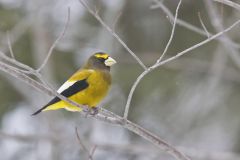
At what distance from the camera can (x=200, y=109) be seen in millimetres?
10812

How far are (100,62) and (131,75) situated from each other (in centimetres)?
490

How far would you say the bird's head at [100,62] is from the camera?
21.5 ft

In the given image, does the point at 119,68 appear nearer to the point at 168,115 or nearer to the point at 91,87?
the point at 168,115

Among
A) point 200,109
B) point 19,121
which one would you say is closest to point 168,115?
point 200,109

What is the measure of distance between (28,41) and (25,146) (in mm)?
2009

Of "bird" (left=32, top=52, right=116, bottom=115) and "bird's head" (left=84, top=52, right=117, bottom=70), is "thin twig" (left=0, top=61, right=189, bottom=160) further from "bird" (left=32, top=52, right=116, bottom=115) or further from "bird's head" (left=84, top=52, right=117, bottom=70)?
"bird's head" (left=84, top=52, right=117, bottom=70)

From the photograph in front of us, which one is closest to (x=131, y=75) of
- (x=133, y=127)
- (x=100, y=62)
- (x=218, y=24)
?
(x=100, y=62)

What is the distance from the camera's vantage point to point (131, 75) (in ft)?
37.9

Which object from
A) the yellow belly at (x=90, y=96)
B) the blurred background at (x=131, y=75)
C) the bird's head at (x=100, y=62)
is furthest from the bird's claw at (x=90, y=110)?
the blurred background at (x=131, y=75)

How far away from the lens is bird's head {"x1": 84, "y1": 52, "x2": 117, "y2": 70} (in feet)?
21.5

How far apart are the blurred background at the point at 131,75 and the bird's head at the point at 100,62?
4052mm

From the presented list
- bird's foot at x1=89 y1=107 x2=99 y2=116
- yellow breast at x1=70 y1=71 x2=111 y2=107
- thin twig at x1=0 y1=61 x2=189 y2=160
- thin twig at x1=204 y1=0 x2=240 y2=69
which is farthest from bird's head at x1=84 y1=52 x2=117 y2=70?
thin twig at x1=0 y1=61 x2=189 y2=160

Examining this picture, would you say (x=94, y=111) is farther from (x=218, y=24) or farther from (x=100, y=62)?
(x=218, y=24)

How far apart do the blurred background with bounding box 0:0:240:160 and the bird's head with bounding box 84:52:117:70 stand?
405 cm
